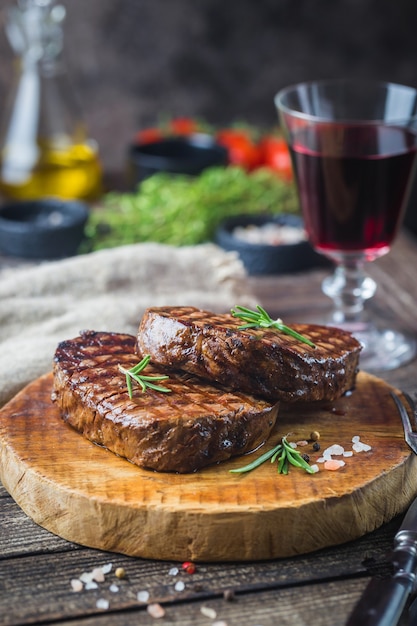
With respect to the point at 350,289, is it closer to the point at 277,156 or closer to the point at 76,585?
the point at 76,585

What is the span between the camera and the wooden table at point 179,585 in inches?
65.2

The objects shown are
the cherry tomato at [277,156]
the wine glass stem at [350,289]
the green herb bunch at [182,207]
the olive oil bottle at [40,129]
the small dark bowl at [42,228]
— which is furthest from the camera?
the cherry tomato at [277,156]

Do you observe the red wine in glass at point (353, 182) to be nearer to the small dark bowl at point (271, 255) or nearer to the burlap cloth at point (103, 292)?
the burlap cloth at point (103, 292)

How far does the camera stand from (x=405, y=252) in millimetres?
3850

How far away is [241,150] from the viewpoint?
490cm

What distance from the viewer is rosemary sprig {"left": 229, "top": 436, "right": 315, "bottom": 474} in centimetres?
190

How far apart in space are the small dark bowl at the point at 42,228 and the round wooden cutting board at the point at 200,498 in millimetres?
1589

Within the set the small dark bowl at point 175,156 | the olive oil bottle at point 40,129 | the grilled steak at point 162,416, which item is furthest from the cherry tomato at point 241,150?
the grilled steak at point 162,416

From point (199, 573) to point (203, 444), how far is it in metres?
0.27

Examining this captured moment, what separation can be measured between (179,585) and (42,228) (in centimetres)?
209

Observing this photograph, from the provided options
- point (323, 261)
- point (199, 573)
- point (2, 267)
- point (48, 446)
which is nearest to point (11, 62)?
point (2, 267)

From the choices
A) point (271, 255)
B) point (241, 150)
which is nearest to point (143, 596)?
point (271, 255)

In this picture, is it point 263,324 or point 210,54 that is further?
point 210,54

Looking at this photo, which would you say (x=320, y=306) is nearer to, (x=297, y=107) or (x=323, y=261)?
(x=323, y=261)
